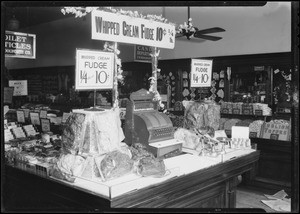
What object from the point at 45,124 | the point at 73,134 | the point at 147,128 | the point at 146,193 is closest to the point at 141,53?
the point at 45,124

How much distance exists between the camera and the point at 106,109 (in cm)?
321

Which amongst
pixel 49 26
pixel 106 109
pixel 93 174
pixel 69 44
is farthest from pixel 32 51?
pixel 49 26

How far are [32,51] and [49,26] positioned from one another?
966 centimetres

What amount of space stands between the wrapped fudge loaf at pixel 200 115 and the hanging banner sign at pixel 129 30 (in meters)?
0.91

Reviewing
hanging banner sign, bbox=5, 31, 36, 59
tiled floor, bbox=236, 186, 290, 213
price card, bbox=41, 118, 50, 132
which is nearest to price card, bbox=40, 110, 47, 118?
price card, bbox=41, 118, 50, 132

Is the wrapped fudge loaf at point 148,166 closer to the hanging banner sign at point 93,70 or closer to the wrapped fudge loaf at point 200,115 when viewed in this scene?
the hanging banner sign at point 93,70

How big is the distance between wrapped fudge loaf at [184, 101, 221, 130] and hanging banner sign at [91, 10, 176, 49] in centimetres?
91

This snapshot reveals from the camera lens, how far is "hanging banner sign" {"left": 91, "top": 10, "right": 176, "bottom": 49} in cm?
339

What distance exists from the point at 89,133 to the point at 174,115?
4.63 meters

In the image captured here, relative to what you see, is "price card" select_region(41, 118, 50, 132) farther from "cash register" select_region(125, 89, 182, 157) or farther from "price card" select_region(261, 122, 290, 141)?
"price card" select_region(261, 122, 290, 141)

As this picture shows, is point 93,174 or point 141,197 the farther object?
point 93,174

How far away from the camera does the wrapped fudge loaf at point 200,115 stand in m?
4.53

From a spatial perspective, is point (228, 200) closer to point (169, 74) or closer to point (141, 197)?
point (141, 197)

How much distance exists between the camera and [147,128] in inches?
142
